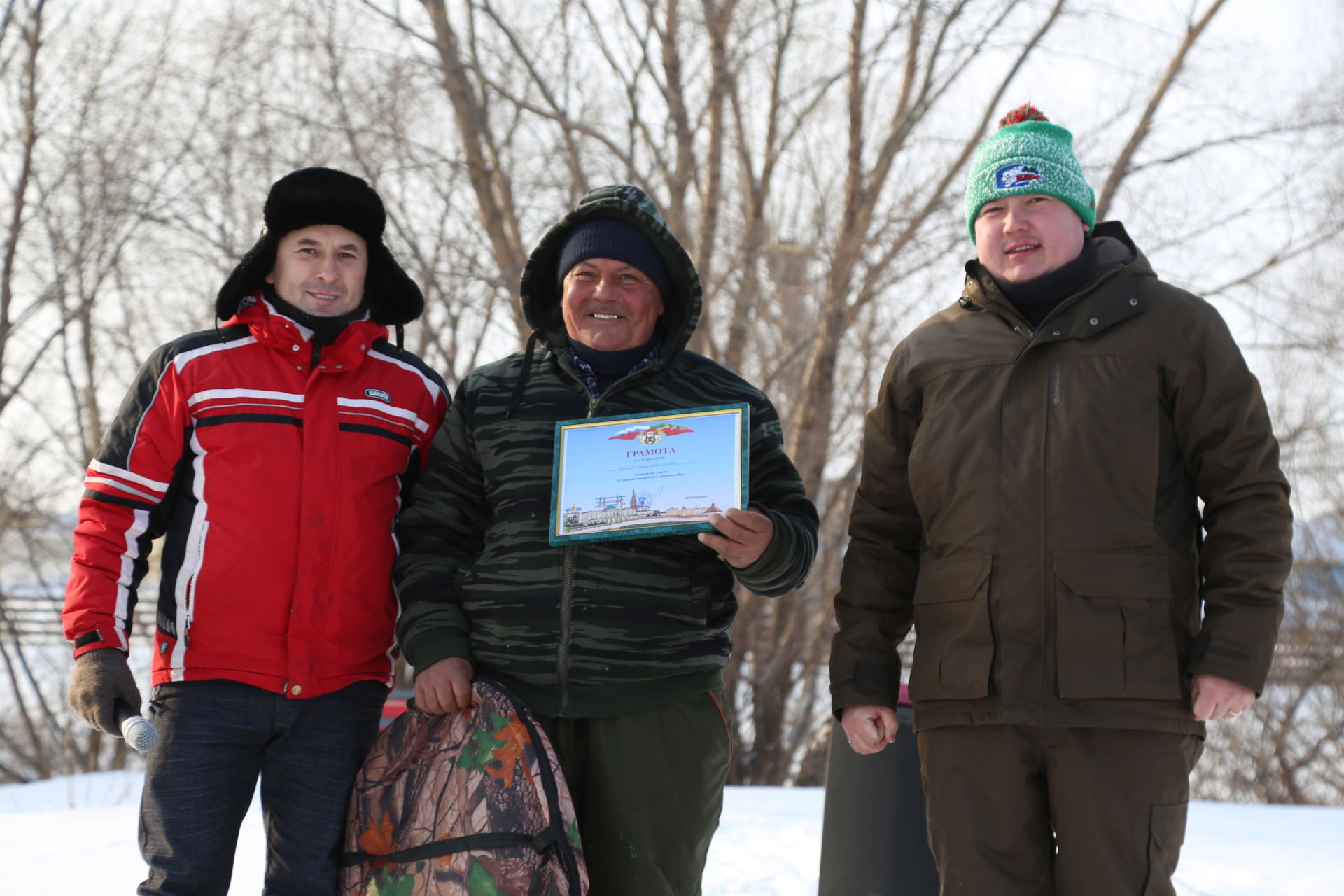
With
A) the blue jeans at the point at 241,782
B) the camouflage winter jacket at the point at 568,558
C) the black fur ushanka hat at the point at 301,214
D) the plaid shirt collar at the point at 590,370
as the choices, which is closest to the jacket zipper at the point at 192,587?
the blue jeans at the point at 241,782

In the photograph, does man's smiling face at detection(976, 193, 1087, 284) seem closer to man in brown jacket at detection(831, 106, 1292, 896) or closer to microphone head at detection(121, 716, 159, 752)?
man in brown jacket at detection(831, 106, 1292, 896)

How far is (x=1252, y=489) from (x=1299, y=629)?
1066 cm

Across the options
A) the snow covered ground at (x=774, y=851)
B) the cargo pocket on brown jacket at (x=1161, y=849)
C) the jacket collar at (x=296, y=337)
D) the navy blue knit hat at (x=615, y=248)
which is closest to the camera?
the cargo pocket on brown jacket at (x=1161, y=849)

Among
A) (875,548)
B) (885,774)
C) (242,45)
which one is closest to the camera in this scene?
(875,548)

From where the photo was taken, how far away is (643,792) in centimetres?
259

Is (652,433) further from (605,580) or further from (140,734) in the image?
(140,734)

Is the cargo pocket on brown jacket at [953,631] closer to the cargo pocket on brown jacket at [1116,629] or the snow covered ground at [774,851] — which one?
the cargo pocket on brown jacket at [1116,629]

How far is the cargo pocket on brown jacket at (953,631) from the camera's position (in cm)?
247

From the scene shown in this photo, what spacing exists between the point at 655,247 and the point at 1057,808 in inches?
65.6

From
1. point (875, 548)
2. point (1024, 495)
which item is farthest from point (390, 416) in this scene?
point (1024, 495)

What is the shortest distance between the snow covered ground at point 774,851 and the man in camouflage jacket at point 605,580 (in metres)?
1.85

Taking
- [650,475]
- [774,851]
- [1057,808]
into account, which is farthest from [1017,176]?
[774,851]

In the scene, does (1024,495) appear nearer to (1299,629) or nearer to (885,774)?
(885,774)

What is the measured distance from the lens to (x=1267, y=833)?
17.1ft
